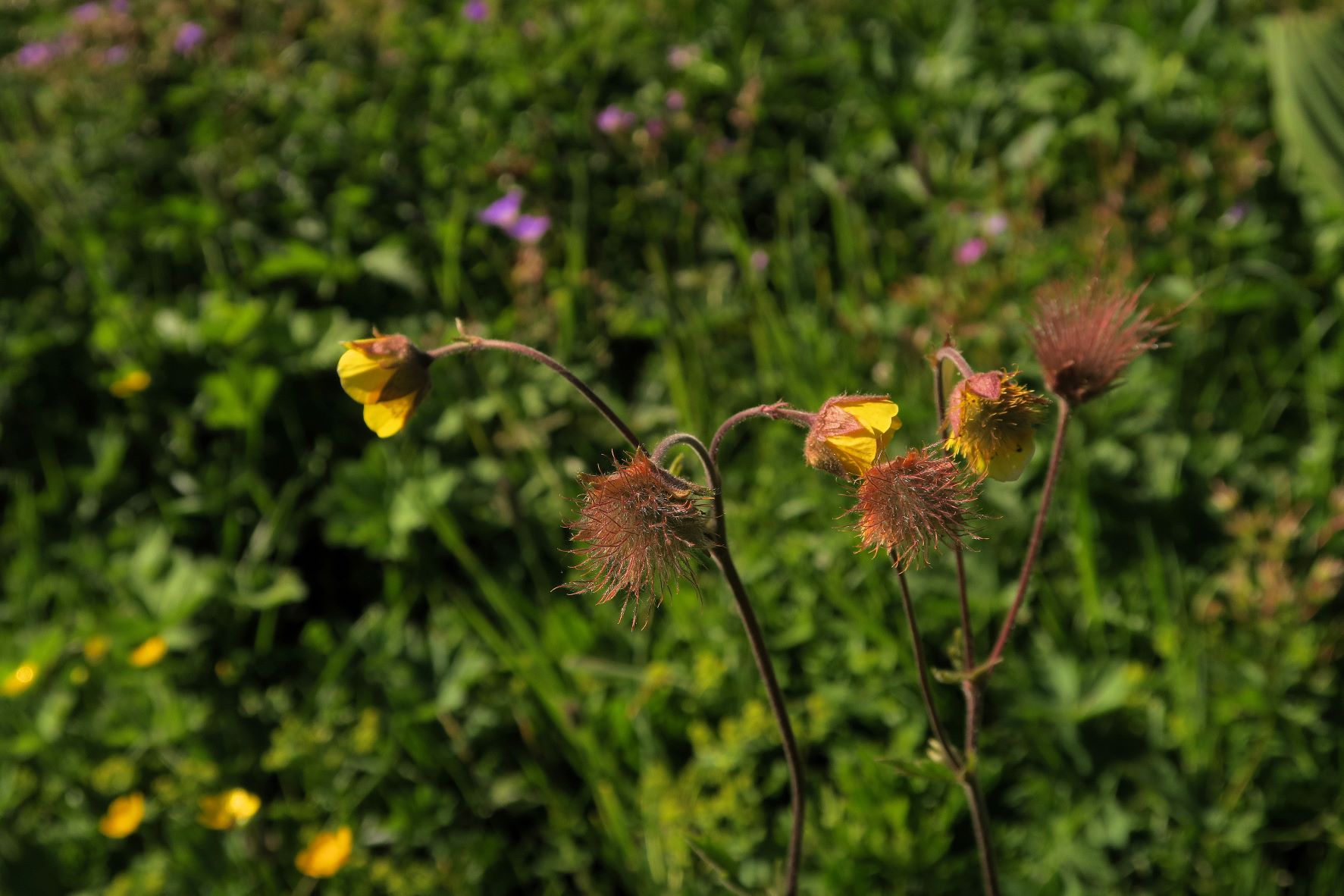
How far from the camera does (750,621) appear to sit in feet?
3.54

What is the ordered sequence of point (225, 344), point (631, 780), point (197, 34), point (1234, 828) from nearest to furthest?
1. point (1234, 828)
2. point (631, 780)
3. point (225, 344)
4. point (197, 34)

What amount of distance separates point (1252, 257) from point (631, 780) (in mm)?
1894

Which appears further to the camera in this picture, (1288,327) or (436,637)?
(1288,327)

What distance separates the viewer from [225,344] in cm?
269

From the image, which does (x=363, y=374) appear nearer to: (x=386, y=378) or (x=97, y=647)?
(x=386, y=378)

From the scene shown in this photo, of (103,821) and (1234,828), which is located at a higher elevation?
(1234,828)

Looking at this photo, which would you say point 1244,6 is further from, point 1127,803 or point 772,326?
point 1127,803

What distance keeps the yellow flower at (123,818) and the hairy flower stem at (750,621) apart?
1.40 metres

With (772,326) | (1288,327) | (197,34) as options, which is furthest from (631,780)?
(197,34)

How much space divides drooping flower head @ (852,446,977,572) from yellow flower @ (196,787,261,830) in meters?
1.50

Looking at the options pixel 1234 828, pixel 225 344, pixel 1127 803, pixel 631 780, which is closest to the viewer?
pixel 1234 828

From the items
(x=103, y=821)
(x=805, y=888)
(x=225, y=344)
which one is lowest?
(x=103, y=821)

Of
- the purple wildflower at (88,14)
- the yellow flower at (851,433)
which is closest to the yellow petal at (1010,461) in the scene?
the yellow flower at (851,433)

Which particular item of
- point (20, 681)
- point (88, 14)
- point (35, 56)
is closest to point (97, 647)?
point (20, 681)
